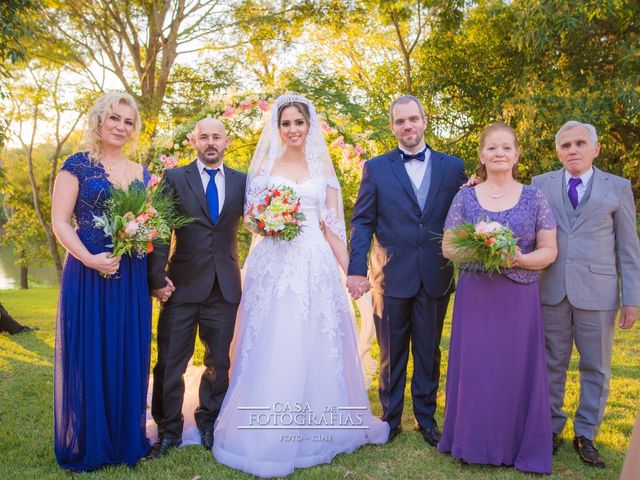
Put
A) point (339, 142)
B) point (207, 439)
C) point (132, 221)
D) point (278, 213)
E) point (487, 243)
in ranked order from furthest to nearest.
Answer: point (339, 142) → point (207, 439) → point (278, 213) → point (132, 221) → point (487, 243)

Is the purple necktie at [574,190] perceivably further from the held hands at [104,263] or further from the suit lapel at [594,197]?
the held hands at [104,263]

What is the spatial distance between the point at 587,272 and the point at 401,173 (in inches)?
62.0

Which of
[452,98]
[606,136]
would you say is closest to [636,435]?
[606,136]

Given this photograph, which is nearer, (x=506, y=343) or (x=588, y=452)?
(x=506, y=343)

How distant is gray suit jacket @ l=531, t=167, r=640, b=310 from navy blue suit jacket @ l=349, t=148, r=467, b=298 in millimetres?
851

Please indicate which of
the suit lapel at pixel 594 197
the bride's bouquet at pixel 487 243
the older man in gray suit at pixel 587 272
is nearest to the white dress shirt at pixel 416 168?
the bride's bouquet at pixel 487 243

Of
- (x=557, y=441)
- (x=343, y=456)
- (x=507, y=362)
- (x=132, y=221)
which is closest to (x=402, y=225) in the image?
(x=507, y=362)

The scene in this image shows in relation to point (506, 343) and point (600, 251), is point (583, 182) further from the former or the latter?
point (506, 343)

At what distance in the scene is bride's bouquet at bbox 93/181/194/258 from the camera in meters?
3.80

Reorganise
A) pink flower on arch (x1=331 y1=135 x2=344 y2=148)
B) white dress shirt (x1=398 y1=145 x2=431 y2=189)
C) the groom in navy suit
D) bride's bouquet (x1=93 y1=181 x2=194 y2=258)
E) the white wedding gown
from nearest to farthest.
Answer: bride's bouquet (x1=93 y1=181 x2=194 y2=258) < the white wedding gown < the groom in navy suit < white dress shirt (x1=398 y1=145 x2=431 y2=189) < pink flower on arch (x1=331 y1=135 x2=344 y2=148)

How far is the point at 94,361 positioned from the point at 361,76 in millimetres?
21506

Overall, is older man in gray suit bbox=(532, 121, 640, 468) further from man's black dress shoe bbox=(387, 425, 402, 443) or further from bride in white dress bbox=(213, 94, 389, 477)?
bride in white dress bbox=(213, 94, 389, 477)

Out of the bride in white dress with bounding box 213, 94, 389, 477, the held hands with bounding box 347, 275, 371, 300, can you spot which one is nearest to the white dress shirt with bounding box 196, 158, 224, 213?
the bride in white dress with bounding box 213, 94, 389, 477

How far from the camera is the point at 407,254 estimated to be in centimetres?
441
